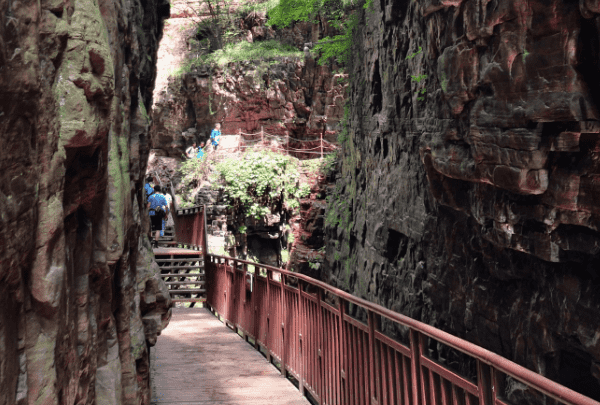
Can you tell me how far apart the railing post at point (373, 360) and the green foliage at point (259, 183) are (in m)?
19.6

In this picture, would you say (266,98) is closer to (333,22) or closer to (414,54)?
(333,22)

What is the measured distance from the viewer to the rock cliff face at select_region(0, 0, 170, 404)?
1.90 m

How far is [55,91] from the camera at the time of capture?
237 cm

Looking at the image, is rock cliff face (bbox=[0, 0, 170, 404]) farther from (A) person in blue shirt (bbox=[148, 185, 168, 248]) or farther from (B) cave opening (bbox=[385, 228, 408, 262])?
(A) person in blue shirt (bbox=[148, 185, 168, 248])

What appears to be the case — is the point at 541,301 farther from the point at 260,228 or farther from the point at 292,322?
the point at 260,228

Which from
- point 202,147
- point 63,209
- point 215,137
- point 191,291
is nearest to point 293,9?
point 191,291

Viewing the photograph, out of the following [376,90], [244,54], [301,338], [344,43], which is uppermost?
[244,54]

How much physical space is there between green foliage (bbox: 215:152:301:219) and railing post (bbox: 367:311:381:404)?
1959 cm

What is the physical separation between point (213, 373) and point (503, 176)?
4.03 metres

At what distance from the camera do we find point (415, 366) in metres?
3.40

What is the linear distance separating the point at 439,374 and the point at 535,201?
269cm

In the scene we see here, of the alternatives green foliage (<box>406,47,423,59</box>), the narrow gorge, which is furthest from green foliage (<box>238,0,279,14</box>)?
green foliage (<box>406,47,423,59</box>)

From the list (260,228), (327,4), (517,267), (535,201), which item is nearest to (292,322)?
(517,267)

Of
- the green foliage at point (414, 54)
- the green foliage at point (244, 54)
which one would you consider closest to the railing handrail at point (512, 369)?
the green foliage at point (414, 54)
